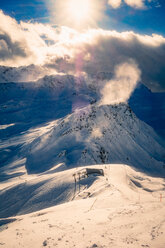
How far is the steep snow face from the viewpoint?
122 m

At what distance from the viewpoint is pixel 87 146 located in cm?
13038

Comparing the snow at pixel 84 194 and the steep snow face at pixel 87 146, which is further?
the steep snow face at pixel 87 146

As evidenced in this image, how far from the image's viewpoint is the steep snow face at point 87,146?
12194cm

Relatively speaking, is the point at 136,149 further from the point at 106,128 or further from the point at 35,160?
the point at 35,160

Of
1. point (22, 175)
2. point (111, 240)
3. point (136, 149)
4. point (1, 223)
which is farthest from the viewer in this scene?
point (136, 149)

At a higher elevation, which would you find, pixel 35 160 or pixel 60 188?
pixel 60 188

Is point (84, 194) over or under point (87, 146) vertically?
over

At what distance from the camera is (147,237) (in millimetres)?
16438

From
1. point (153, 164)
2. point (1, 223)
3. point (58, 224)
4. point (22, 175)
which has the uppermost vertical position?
point (58, 224)

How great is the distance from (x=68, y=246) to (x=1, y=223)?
20.5 m

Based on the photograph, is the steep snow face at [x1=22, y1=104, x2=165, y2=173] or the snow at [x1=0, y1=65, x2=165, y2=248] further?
the steep snow face at [x1=22, y1=104, x2=165, y2=173]

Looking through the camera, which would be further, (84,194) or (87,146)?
(87,146)

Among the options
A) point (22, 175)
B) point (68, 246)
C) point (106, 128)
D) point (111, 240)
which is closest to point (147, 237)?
point (111, 240)

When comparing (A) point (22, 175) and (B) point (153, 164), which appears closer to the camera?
(A) point (22, 175)
